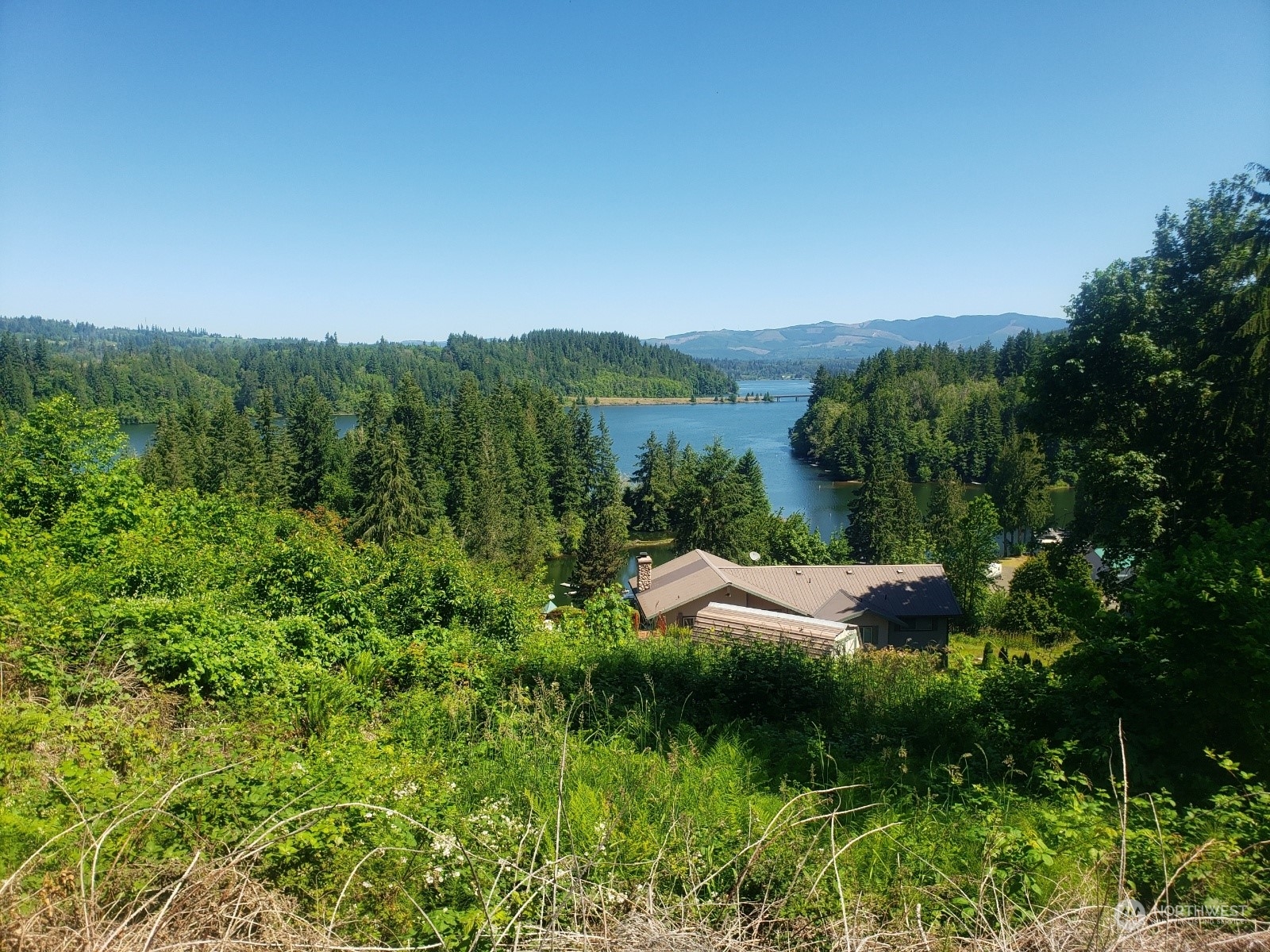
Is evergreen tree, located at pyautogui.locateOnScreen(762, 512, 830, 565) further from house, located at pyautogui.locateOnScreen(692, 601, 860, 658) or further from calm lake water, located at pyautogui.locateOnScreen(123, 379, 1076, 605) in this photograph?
house, located at pyautogui.locateOnScreen(692, 601, 860, 658)

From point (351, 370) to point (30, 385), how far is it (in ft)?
248

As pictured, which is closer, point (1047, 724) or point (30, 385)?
point (1047, 724)

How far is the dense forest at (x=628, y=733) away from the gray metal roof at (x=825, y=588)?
→ 918cm

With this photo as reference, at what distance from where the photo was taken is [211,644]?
5570 millimetres

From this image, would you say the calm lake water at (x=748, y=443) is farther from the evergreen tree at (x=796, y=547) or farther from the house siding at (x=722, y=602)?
the house siding at (x=722, y=602)

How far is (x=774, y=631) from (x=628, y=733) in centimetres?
741

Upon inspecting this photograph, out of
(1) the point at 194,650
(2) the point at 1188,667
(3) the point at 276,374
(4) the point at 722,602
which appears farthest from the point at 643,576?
(3) the point at 276,374

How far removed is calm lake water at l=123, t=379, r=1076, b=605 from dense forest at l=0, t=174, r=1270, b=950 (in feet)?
78.7

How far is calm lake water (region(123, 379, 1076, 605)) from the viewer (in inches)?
2100

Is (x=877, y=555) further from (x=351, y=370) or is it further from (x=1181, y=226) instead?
(x=351, y=370)

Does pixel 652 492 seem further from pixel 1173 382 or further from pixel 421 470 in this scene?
pixel 1173 382

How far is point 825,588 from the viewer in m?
24.3

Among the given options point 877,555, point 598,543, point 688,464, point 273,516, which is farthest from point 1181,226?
point 688,464

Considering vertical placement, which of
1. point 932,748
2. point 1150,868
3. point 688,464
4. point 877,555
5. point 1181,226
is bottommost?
point 877,555
